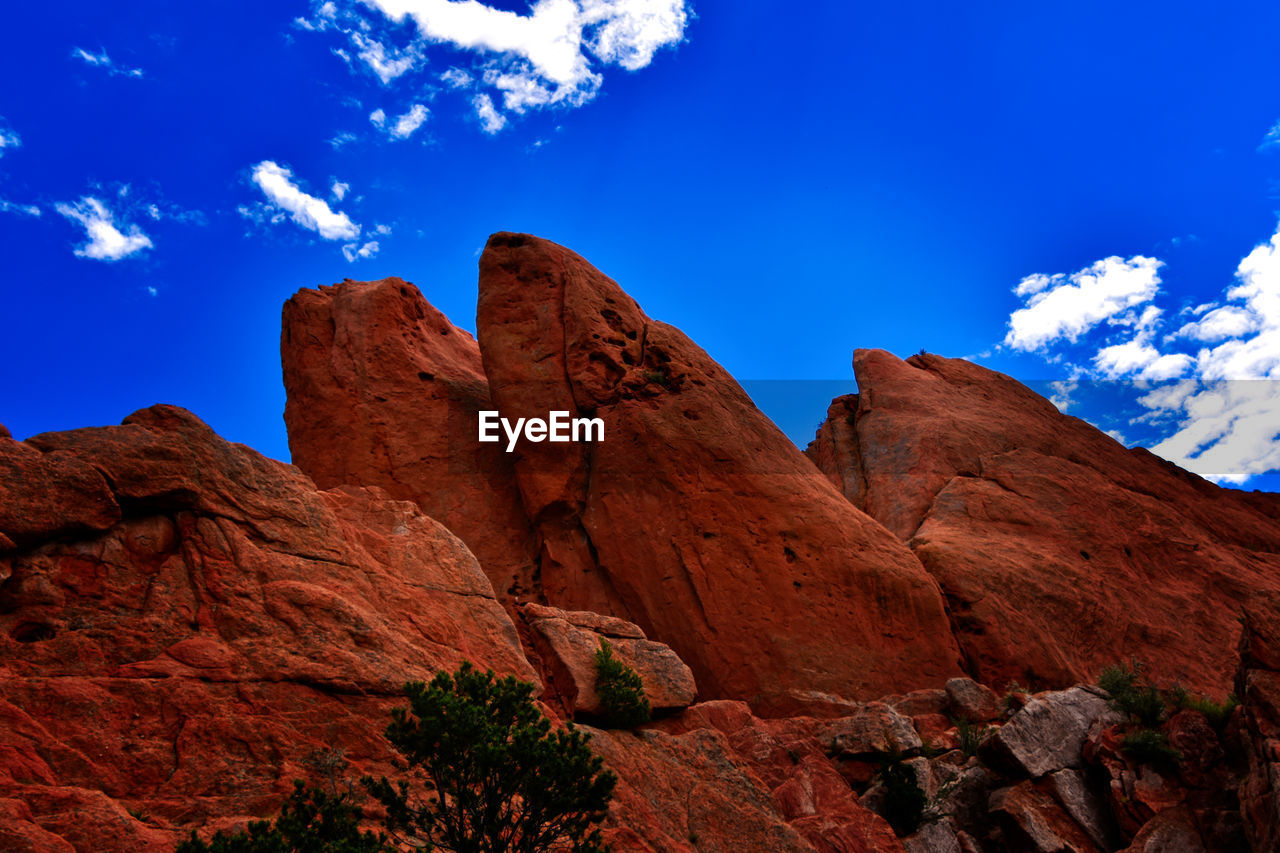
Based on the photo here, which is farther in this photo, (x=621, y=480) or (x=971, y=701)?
(x=621, y=480)

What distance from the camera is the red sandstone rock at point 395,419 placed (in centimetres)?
2611

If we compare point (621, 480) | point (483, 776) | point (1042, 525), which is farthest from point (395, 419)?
point (1042, 525)

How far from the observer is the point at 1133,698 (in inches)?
661

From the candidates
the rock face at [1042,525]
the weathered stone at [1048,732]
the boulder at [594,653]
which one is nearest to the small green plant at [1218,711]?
the weathered stone at [1048,732]

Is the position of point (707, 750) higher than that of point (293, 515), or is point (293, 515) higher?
point (293, 515)

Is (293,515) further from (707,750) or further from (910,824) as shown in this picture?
(910,824)

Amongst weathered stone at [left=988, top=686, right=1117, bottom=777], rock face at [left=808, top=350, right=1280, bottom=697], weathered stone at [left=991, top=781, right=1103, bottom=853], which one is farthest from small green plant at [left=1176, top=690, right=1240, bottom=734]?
rock face at [left=808, top=350, right=1280, bottom=697]

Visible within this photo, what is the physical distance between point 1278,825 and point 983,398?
2779 cm

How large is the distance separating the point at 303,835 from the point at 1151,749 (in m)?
15.1

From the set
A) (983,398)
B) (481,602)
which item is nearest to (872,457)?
(983,398)

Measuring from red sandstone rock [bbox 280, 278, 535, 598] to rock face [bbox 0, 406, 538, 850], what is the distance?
10.8 metres

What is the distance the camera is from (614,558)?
78.8 feet

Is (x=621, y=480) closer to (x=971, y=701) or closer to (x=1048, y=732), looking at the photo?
(x=971, y=701)

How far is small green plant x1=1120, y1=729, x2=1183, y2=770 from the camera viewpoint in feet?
47.4
